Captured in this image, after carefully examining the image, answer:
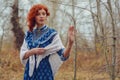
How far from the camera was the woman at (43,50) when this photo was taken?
256cm

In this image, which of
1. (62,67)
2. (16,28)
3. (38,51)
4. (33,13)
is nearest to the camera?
(38,51)

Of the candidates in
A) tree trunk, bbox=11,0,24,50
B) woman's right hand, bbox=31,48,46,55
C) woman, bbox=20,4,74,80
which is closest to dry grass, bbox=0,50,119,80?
tree trunk, bbox=11,0,24,50

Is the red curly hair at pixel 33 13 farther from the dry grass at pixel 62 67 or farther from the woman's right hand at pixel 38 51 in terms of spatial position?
the dry grass at pixel 62 67

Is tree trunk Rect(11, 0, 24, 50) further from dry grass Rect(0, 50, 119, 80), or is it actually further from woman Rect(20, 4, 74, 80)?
woman Rect(20, 4, 74, 80)

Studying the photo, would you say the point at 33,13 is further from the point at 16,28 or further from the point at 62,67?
the point at 16,28

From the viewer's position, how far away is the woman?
8.41 feet

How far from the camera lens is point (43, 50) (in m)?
2.52

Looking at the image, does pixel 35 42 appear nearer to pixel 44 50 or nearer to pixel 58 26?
pixel 44 50

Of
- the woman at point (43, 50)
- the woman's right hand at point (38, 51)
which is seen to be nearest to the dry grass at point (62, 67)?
the woman at point (43, 50)

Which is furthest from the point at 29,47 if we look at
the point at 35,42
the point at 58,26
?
the point at 58,26

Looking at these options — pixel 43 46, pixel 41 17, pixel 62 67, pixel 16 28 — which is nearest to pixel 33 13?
pixel 41 17

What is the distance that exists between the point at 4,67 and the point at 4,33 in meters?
5.52

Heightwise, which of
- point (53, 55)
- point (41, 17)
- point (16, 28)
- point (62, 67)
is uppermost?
point (41, 17)

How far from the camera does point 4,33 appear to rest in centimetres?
1470
